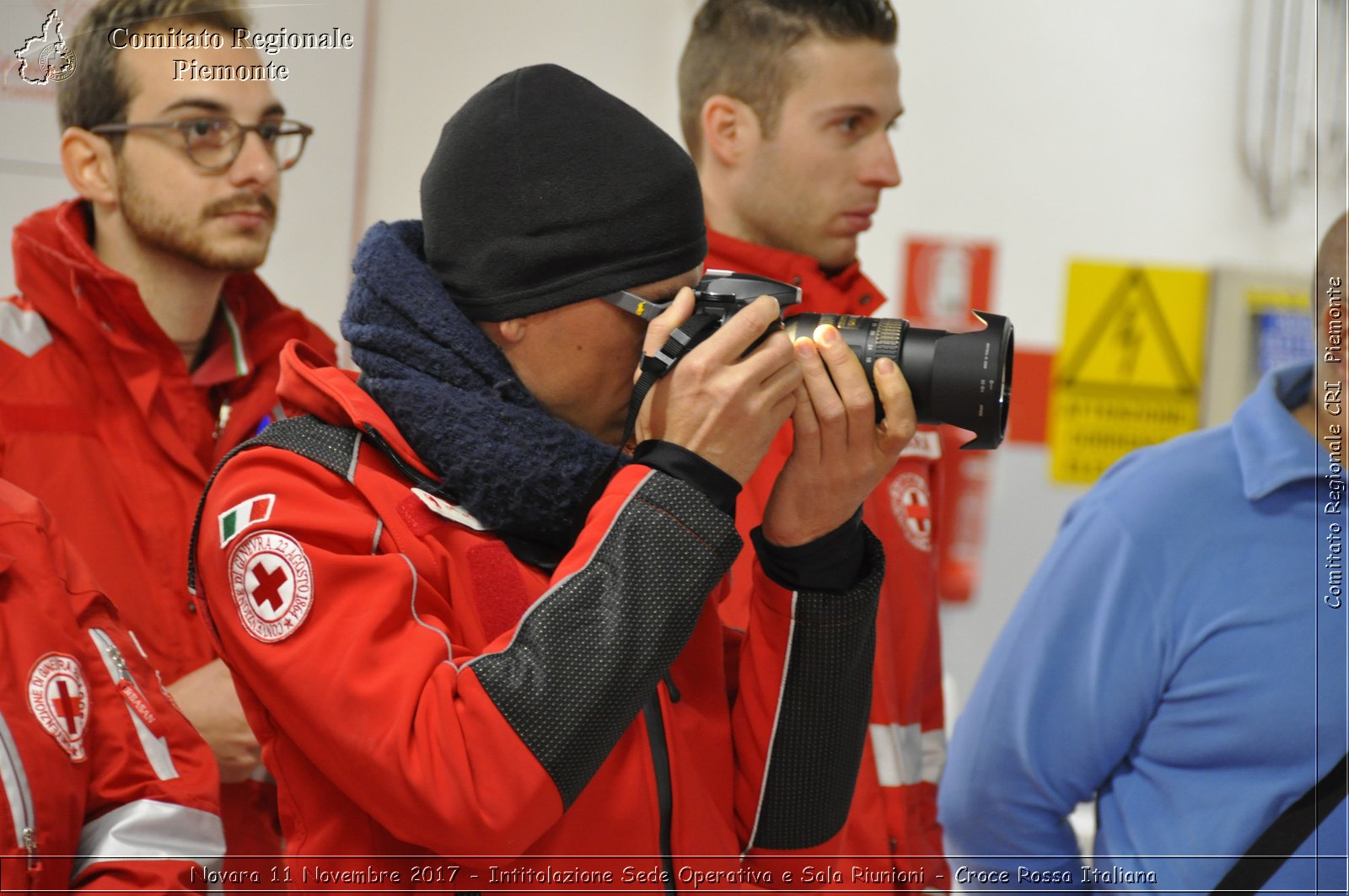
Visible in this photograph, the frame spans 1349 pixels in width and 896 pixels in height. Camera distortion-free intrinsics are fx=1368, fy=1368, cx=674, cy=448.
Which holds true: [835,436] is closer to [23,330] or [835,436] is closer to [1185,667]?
[1185,667]

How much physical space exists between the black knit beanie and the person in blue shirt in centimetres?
62

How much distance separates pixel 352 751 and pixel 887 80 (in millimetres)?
971

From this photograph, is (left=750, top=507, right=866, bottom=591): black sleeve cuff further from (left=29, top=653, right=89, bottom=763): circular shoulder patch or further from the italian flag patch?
(left=29, top=653, right=89, bottom=763): circular shoulder patch

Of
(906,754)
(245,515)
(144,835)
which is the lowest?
(906,754)

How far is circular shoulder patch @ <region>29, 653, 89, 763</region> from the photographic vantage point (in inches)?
33.4

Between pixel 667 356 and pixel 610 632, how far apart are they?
0.18 m

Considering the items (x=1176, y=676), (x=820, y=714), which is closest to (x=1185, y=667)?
(x=1176, y=676)

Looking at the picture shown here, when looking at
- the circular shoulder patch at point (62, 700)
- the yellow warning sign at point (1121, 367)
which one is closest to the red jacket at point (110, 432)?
the circular shoulder patch at point (62, 700)

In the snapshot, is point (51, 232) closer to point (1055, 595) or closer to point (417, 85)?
point (417, 85)

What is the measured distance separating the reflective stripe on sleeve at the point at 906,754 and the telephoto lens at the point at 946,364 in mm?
526

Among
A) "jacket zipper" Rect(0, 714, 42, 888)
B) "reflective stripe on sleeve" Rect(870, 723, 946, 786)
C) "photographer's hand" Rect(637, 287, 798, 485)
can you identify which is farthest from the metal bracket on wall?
"jacket zipper" Rect(0, 714, 42, 888)

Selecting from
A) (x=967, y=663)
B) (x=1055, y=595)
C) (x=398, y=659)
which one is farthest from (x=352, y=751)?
(x=967, y=663)

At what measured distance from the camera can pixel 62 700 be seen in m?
0.86

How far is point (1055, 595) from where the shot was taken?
1.30 meters
